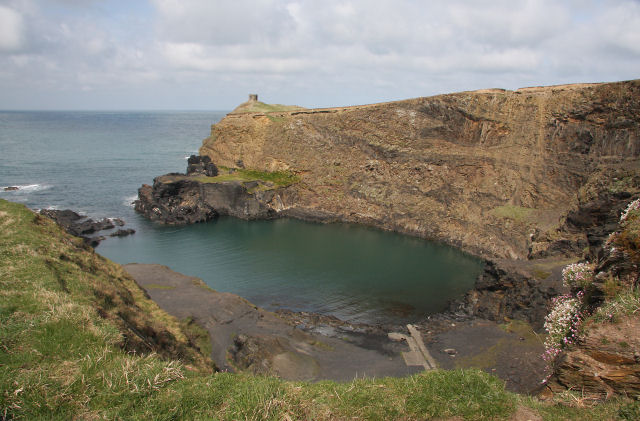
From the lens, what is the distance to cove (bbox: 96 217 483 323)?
35312 mm

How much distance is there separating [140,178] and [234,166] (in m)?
27.5

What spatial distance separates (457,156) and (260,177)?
103 ft

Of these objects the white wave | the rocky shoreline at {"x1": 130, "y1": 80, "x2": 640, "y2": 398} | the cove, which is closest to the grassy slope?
the rocky shoreline at {"x1": 130, "y1": 80, "x2": 640, "y2": 398}

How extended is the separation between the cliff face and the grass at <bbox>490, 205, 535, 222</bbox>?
16 cm

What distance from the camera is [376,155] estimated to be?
61969 millimetres

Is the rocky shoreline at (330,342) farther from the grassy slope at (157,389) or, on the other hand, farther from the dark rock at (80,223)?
the dark rock at (80,223)

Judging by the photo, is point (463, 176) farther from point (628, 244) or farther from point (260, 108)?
point (628, 244)

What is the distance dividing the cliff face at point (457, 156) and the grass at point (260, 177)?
1.33m

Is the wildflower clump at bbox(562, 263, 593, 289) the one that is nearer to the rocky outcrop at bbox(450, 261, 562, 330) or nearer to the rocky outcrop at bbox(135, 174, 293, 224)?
the rocky outcrop at bbox(450, 261, 562, 330)

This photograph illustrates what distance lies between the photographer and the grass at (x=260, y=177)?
6496 cm

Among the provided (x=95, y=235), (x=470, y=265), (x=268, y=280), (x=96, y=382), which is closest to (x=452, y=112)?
(x=470, y=265)

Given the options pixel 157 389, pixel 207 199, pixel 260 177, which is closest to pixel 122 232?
pixel 207 199

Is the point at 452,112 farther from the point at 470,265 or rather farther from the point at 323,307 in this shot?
the point at 323,307

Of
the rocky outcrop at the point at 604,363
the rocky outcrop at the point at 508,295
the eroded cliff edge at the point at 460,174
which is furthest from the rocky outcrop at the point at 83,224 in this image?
the rocky outcrop at the point at 604,363
